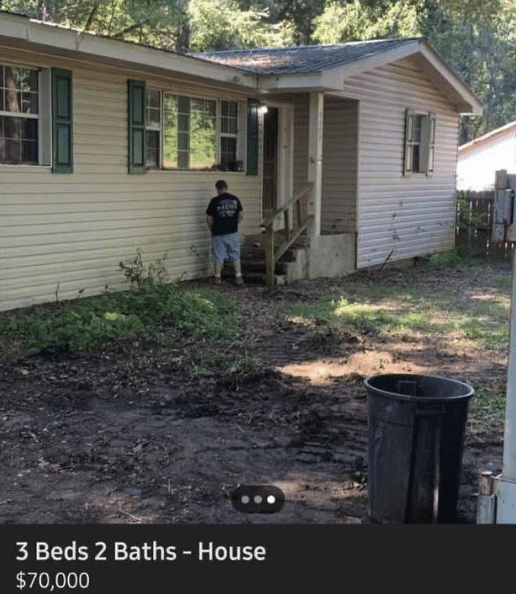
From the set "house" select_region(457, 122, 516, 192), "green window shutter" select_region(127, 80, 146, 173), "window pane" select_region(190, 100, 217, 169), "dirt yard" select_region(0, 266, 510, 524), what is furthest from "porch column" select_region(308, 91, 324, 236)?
"house" select_region(457, 122, 516, 192)

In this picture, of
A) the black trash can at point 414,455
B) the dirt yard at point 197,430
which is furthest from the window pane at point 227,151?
the black trash can at point 414,455

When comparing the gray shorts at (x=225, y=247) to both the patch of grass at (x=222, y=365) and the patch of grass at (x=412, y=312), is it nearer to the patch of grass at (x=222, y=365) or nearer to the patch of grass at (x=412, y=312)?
the patch of grass at (x=412, y=312)

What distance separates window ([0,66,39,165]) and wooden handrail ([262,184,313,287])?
13.3 feet

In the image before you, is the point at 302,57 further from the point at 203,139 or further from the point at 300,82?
the point at 203,139

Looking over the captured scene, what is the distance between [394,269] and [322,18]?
47.9ft

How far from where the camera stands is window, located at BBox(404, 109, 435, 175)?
60.3 ft

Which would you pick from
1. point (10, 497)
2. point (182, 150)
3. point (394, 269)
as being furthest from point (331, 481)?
point (394, 269)

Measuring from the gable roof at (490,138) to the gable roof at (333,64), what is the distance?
43.7ft

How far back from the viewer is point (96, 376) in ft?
26.0

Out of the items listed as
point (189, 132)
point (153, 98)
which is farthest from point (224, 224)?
point (153, 98)

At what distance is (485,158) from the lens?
34.8 meters

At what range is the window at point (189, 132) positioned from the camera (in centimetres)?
1305

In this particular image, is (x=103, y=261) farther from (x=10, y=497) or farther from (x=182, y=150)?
(x=10, y=497)

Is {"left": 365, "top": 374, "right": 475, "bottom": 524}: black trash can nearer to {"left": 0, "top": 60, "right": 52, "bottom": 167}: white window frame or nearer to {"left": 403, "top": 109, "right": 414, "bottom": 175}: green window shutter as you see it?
{"left": 0, "top": 60, "right": 52, "bottom": 167}: white window frame
